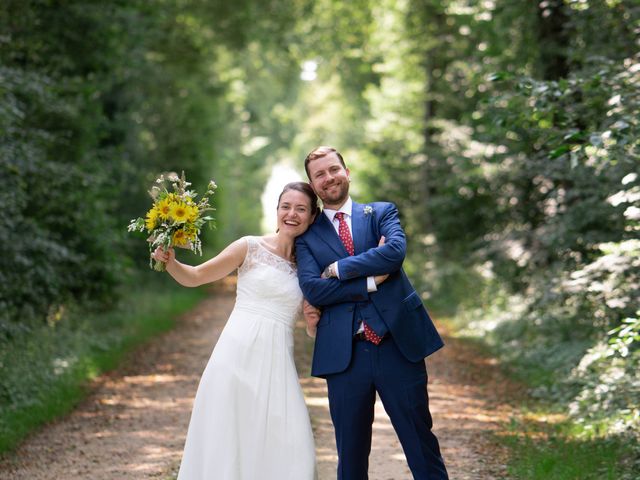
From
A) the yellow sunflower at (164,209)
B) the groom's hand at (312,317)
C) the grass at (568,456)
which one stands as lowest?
the grass at (568,456)

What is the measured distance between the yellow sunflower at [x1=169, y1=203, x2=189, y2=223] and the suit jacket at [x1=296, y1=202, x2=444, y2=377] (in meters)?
0.66

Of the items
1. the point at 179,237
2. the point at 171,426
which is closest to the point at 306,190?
the point at 179,237

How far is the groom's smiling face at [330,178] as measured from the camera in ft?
15.5

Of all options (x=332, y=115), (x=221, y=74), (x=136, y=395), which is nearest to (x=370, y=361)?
(x=136, y=395)

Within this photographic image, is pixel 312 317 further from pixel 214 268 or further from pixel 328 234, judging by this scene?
pixel 214 268

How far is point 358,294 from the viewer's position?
15.1 ft

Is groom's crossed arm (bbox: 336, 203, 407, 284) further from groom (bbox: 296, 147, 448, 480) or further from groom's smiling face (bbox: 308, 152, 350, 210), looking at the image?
groom's smiling face (bbox: 308, 152, 350, 210)

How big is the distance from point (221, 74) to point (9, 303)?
71.3ft

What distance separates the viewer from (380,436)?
25.2 feet

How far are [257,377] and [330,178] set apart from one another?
118 cm

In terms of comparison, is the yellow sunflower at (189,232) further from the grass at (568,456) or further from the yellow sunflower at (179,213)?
the grass at (568,456)

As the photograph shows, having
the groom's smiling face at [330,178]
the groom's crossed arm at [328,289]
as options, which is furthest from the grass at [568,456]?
the groom's smiling face at [330,178]

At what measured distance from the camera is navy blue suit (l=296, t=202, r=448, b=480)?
4.59 m

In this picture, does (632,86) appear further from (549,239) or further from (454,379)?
(454,379)
